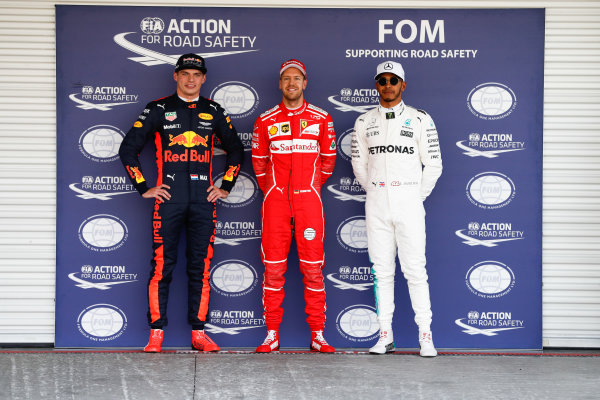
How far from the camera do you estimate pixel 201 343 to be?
475 centimetres

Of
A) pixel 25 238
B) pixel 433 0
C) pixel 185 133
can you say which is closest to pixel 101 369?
pixel 25 238

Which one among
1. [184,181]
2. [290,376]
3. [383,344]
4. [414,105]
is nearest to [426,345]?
[383,344]

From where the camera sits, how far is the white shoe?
4605 millimetres

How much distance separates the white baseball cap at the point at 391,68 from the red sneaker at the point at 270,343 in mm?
2007

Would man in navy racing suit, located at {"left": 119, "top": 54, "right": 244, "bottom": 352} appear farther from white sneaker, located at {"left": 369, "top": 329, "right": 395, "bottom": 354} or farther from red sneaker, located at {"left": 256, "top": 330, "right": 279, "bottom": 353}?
white sneaker, located at {"left": 369, "top": 329, "right": 395, "bottom": 354}

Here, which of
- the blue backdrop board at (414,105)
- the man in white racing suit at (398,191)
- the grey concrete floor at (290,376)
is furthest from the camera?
the blue backdrop board at (414,105)

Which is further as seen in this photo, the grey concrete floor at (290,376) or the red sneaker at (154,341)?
the red sneaker at (154,341)

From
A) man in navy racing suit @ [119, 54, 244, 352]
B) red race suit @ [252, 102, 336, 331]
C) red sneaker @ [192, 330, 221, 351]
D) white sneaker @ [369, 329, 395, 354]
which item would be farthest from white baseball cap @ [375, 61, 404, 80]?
red sneaker @ [192, 330, 221, 351]

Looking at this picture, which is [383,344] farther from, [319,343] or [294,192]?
[294,192]

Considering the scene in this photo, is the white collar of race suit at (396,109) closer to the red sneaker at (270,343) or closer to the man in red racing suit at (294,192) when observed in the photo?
the man in red racing suit at (294,192)

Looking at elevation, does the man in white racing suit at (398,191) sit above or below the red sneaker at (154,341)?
above

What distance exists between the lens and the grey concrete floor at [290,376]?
12.4 ft

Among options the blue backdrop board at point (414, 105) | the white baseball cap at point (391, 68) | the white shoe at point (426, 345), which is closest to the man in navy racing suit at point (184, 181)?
the blue backdrop board at point (414, 105)

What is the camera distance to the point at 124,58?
497 centimetres
